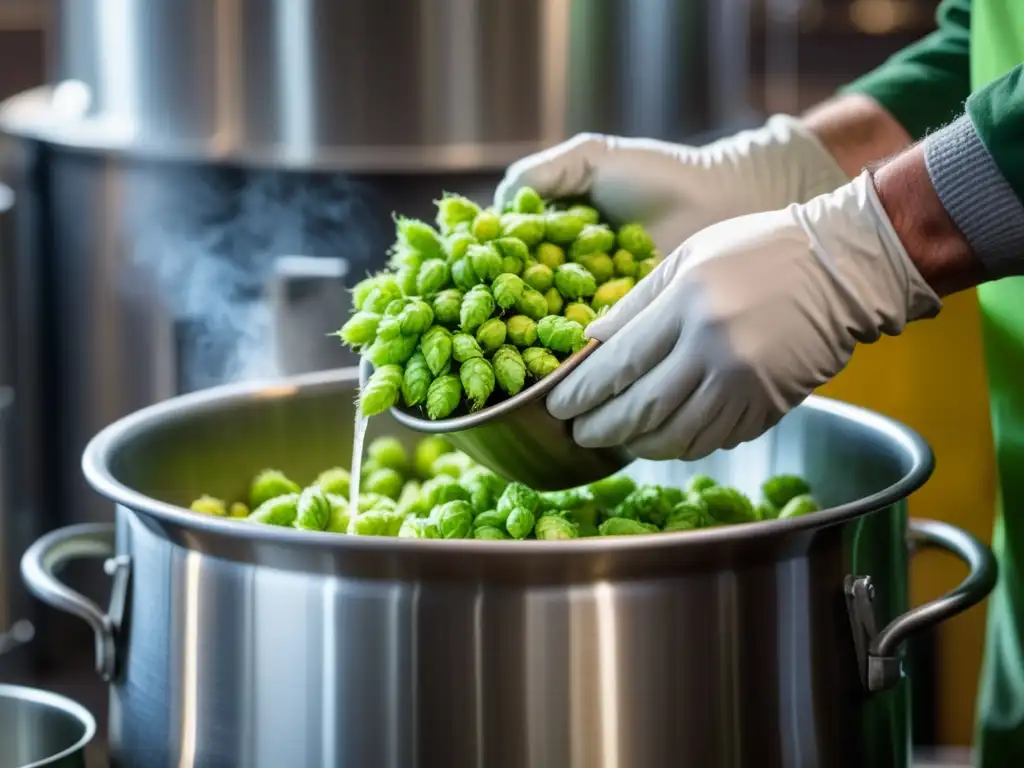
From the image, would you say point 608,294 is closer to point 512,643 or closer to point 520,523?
point 520,523

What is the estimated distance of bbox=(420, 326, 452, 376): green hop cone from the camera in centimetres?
116

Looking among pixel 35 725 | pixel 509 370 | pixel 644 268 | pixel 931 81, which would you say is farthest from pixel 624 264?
pixel 35 725

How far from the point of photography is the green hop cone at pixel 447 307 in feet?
3.94

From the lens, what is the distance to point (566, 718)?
0.97 meters

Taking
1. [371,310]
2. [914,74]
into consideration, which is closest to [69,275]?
[371,310]

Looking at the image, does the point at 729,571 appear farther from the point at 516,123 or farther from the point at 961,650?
the point at 961,650

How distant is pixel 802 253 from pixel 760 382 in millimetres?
116

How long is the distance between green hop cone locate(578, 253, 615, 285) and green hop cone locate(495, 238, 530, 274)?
75 mm

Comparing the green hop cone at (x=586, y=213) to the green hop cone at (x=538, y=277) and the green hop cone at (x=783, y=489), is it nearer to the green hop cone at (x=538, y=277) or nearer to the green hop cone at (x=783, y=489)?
the green hop cone at (x=538, y=277)

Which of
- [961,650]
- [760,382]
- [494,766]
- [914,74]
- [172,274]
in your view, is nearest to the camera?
[494,766]

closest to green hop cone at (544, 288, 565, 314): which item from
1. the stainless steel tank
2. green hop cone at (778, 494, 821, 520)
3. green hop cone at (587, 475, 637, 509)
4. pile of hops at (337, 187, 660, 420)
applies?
pile of hops at (337, 187, 660, 420)

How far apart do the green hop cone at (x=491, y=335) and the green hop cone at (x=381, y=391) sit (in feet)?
0.25

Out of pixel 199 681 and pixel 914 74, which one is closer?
pixel 199 681

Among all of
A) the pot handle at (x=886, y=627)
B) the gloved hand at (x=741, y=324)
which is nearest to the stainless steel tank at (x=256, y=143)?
the gloved hand at (x=741, y=324)
